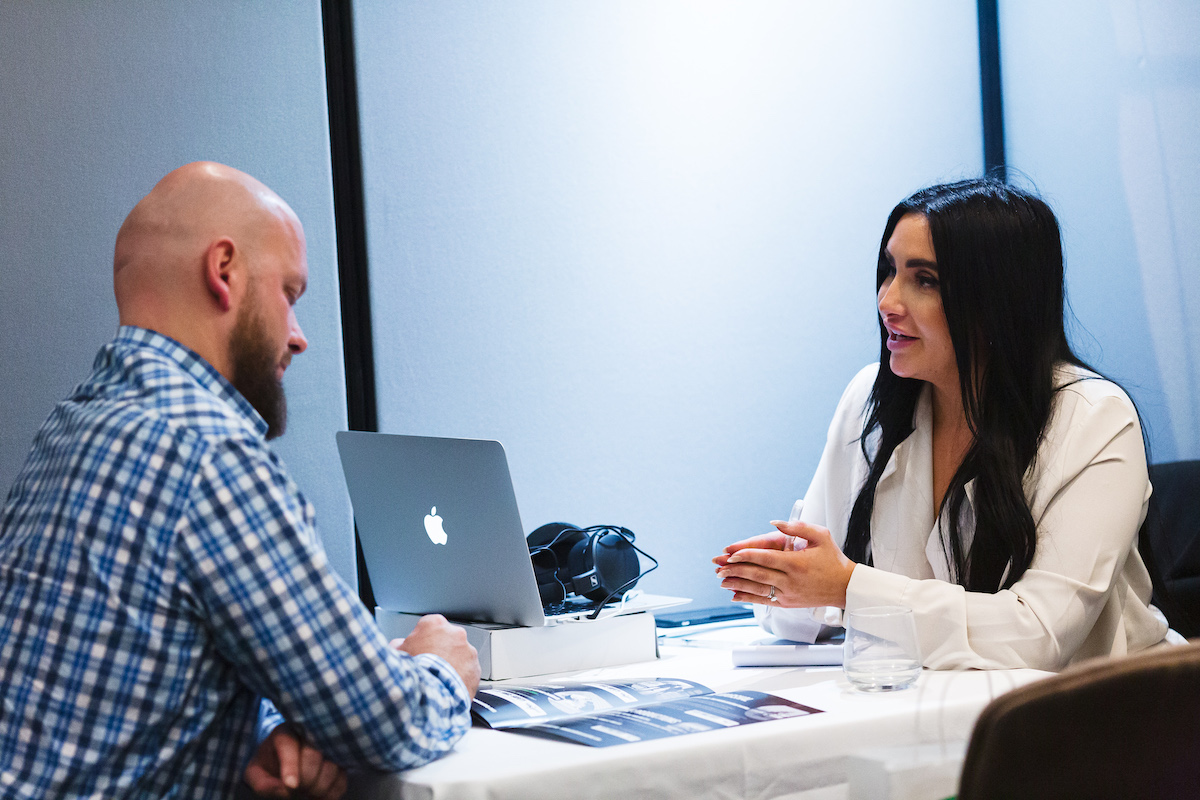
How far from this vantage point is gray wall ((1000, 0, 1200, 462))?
8.18 feet

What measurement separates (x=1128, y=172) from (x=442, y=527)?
80.1 inches

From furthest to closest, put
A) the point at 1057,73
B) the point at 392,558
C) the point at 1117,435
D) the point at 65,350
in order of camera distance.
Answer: the point at 1057,73 → the point at 65,350 → the point at 392,558 → the point at 1117,435

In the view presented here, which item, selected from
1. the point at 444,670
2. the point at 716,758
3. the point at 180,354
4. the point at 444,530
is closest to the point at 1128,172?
the point at 444,530

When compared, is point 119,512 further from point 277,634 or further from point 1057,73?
point 1057,73

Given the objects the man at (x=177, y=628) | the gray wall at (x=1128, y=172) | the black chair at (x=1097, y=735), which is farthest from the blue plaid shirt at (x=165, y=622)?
the gray wall at (x=1128, y=172)

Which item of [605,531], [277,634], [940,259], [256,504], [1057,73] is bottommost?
[605,531]

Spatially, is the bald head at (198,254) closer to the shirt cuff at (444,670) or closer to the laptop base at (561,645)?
the shirt cuff at (444,670)

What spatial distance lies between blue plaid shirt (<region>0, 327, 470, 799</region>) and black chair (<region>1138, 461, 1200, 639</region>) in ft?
6.21

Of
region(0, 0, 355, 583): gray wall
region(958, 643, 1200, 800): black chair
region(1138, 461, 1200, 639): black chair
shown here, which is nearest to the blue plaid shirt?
region(958, 643, 1200, 800): black chair

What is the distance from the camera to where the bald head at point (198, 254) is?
46.8 inches

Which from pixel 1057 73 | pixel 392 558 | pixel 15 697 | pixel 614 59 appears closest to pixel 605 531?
pixel 392 558

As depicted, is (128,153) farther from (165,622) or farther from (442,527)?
(165,622)

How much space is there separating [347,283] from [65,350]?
1.89ft

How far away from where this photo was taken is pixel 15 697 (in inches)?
40.4
